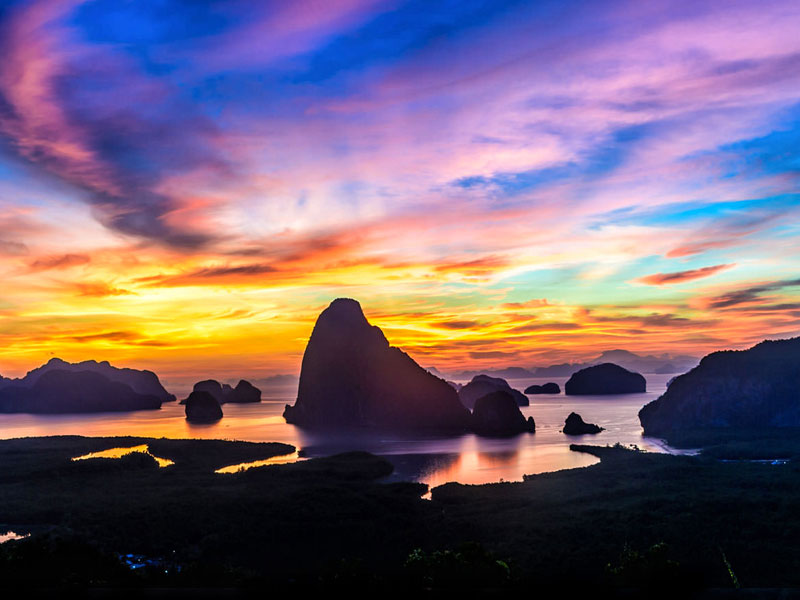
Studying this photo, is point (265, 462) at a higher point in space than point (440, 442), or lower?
higher

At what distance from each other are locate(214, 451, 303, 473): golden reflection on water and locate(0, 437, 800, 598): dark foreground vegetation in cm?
717

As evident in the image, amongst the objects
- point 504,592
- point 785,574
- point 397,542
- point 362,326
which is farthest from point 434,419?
point 504,592

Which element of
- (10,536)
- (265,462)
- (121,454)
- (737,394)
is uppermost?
(737,394)

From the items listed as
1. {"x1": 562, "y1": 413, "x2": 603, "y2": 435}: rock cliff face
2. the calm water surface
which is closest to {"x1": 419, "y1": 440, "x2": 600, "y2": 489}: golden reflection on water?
the calm water surface

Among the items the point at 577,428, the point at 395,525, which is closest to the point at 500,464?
the point at 577,428

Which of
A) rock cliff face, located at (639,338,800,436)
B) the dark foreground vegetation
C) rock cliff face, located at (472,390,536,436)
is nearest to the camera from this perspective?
the dark foreground vegetation

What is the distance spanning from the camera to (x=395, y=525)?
49750mm

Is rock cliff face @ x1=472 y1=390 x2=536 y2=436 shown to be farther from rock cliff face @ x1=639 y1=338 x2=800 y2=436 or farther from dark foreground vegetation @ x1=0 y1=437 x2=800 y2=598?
dark foreground vegetation @ x1=0 y1=437 x2=800 y2=598

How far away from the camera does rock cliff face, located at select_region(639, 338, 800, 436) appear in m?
110

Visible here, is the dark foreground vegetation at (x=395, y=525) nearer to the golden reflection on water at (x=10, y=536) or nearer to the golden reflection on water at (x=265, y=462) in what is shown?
the golden reflection on water at (x=10, y=536)

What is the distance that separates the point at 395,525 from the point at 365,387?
121 meters

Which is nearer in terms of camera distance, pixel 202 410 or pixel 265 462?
pixel 265 462

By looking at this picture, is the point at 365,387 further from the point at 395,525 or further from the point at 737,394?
the point at 395,525

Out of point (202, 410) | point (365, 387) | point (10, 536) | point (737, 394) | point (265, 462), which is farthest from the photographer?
point (202, 410)
